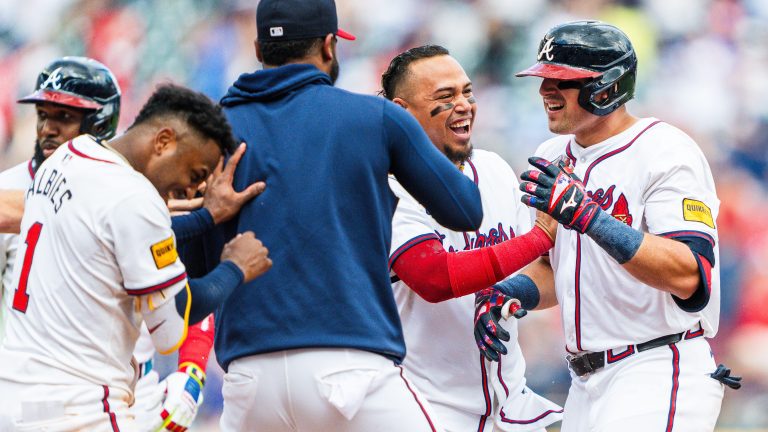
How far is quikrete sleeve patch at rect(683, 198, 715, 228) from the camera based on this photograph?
445 cm

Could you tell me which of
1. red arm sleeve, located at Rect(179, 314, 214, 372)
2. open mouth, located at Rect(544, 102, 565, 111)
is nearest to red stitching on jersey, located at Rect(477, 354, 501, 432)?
open mouth, located at Rect(544, 102, 565, 111)

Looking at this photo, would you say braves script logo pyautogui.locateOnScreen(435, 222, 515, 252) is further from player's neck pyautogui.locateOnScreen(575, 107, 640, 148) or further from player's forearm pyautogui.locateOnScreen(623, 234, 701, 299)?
player's forearm pyautogui.locateOnScreen(623, 234, 701, 299)

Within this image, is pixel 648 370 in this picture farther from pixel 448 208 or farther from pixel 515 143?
pixel 515 143

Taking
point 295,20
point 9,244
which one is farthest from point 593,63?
point 9,244

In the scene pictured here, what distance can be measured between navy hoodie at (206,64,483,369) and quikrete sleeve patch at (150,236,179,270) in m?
0.36

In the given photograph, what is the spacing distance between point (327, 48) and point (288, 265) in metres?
0.83

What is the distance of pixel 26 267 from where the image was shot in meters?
3.69

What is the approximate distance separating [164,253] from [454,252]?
1556mm

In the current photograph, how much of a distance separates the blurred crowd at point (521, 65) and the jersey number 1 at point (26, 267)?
5340 mm

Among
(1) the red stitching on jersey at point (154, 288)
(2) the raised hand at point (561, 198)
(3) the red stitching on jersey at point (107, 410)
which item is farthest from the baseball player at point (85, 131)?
(2) the raised hand at point (561, 198)

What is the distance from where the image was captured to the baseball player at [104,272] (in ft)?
11.6

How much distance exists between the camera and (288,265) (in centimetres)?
379

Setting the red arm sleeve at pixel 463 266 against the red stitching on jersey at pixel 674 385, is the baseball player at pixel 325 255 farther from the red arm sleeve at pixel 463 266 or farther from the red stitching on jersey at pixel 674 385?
the red stitching on jersey at pixel 674 385

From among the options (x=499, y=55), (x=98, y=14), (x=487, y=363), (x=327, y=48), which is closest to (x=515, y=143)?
(x=499, y=55)
